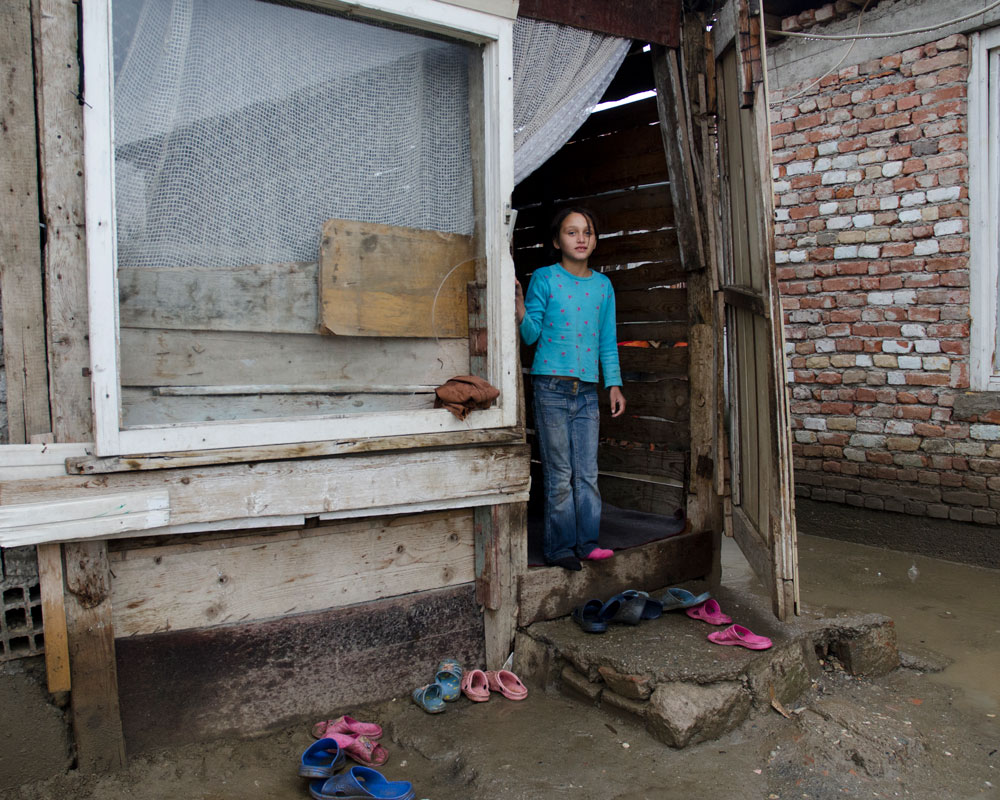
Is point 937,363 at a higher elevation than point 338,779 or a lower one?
higher

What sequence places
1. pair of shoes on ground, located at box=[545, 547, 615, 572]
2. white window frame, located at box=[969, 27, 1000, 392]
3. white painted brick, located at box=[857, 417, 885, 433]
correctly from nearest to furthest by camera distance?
pair of shoes on ground, located at box=[545, 547, 615, 572] → white window frame, located at box=[969, 27, 1000, 392] → white painted brick, located at box=[857, 417, 885, 433]

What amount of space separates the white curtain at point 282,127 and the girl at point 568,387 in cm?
53

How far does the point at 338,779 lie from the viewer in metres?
2.69

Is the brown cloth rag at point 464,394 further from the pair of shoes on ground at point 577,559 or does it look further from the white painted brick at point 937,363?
the white painted brick at point 937,363

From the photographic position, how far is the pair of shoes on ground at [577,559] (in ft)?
12.2

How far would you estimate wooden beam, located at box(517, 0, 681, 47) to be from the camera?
349 cm

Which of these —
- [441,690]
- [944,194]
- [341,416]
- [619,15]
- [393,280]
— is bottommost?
[441,690]

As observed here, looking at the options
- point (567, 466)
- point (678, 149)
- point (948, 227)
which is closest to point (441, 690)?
point (567, 466)

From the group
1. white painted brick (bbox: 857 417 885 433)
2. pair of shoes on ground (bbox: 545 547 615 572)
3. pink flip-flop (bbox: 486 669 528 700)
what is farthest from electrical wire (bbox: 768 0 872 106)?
pink flip-flop (bbox: 486 669 528 700)

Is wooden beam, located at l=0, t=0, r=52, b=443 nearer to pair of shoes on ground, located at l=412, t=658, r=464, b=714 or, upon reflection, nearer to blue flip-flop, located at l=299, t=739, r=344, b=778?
blue flip-flop, located at l=299, t=739, r=344, b=778

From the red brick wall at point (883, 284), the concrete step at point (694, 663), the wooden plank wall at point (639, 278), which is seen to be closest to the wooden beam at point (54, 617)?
the concrete step at point (694, 663)

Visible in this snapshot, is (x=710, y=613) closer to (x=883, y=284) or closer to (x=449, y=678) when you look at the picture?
(x=449, y=678)

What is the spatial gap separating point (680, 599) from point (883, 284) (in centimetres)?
301

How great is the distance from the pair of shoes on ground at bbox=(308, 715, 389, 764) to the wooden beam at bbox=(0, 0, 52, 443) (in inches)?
59.3
